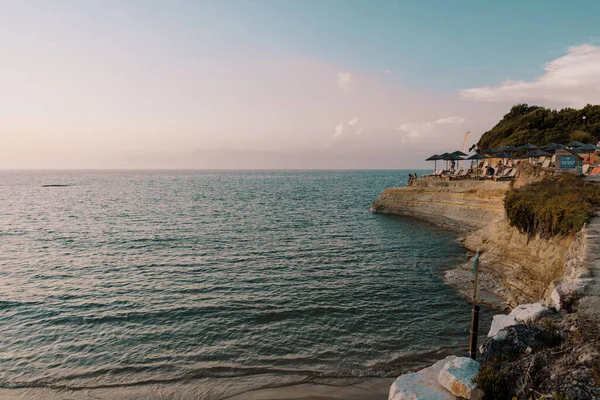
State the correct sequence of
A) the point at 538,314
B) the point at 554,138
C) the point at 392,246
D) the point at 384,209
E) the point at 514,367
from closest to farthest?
the point at 514,367 → the point at 538,314 → the point at 392,246 → the point at 384,209 → the point at 554,138

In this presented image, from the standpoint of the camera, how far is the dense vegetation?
216 feet

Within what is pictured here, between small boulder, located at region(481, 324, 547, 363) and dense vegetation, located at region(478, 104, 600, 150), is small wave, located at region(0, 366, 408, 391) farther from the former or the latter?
dense vegetation, located at region(478, 104, 600, 150)

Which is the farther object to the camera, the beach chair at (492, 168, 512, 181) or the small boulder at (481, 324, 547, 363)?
the beach chair at (492, 168, 512, 181)

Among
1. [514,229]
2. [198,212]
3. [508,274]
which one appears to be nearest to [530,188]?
[514,229]

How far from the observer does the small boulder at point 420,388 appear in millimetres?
8930

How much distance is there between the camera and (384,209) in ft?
175

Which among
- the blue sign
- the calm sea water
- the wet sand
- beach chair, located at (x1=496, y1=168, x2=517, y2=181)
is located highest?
the blue sign

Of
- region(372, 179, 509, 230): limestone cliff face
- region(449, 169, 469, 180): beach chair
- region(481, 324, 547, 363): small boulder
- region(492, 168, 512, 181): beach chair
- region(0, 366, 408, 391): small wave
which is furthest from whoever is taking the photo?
region(449, 169, 469, 180): beach chair

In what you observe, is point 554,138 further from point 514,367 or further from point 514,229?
point 514,367

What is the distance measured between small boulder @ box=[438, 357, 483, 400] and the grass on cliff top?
43.7 feet

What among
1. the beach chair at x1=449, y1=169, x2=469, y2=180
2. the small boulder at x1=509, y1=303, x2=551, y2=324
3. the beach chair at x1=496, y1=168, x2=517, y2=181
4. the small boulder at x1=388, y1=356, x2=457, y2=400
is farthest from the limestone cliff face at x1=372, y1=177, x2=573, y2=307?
the small boulder at x1=388, y1=356, x2=457, y2=400

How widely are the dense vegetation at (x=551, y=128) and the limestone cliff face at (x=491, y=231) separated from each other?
115ft

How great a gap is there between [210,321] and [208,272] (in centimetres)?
746

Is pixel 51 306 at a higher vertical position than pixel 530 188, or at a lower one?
lower
